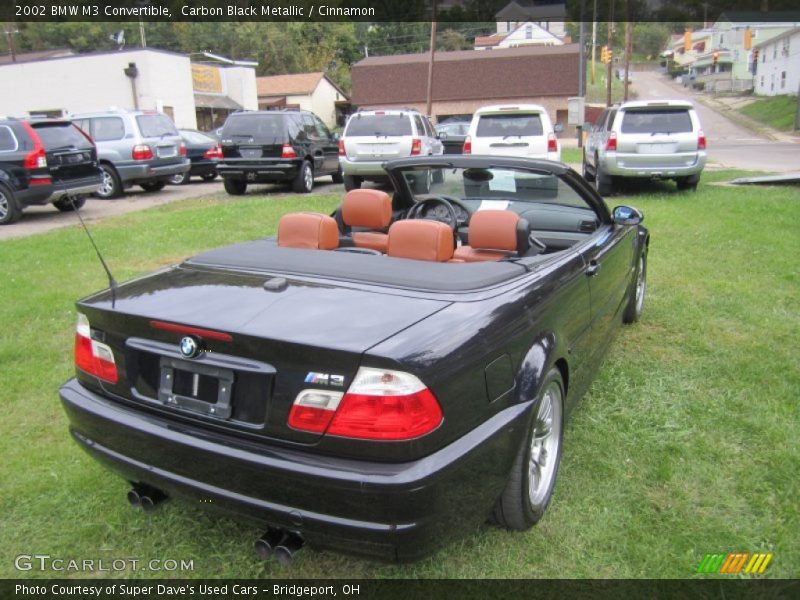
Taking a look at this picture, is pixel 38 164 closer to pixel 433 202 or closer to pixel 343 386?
pixel 433 202

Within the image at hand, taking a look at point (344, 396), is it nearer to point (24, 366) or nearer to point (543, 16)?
point (24, 366)

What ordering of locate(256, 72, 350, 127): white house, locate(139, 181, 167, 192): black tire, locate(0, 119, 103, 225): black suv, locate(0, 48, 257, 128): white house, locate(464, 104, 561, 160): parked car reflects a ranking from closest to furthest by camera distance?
locate(0, 119, 103, 225): black suv < locate(464, 104, 561, 160): parked car < locate(139, 181, 167, 192): black tire < locate(0, 48, 257, 128): white house < locate(256, 72, 350, 127): white house

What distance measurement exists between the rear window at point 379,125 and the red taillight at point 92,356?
11346mm

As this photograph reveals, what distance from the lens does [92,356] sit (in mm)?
2672

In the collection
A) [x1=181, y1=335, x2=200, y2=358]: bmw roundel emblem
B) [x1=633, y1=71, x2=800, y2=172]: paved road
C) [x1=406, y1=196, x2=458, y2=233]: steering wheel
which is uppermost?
[x1=406, y1=196, x2=458, y2=233]: steering wheel

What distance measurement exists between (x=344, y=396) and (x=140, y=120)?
45.7ft

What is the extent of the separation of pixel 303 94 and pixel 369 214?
172 ft

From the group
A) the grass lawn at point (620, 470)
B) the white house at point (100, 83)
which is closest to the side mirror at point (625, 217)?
the grass lawn at point (620, 470)

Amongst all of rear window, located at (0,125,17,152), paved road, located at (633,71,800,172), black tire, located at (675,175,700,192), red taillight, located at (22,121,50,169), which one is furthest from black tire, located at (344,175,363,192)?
paved road, located at (633,71,800,172)

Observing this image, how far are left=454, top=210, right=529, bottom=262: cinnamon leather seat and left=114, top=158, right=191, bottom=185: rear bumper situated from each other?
12.2 metres

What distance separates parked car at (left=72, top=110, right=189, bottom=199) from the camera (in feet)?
45.4

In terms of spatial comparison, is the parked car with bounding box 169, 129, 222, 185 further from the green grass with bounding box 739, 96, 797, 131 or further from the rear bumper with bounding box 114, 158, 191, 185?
the green grass with bounding box 739, 96, 797, 131

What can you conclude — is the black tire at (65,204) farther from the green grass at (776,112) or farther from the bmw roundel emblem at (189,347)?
the green grass at (776,112)

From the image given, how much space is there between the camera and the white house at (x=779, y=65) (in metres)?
44.7
